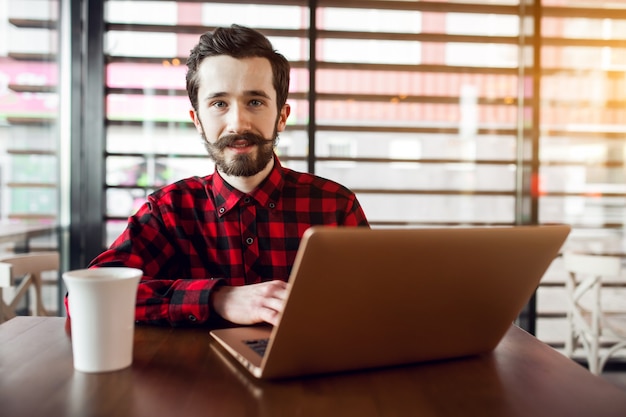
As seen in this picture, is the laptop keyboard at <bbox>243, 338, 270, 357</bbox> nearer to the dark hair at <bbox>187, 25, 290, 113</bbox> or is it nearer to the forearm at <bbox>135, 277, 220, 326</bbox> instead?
the forearm at <bbox>135, 277, 220, 326</bbox>

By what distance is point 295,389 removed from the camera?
65 cm

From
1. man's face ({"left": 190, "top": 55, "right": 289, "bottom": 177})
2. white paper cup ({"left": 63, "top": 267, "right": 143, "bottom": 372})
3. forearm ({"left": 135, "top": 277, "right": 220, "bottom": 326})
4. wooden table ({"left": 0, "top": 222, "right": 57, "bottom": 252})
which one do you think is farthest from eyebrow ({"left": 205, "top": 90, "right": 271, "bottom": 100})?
wooden table ({"left": 0, "top": 222, "right": 57, "bottom": 252})

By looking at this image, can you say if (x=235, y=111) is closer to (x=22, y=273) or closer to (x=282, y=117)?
(x=282, y=117)

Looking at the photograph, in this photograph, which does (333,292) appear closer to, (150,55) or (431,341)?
(431,341)

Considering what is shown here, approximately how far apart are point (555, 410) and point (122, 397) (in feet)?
1.61

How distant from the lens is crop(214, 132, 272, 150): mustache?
1262mm

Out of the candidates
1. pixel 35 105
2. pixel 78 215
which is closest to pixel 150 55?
pixel 35 105

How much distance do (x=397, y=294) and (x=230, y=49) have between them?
0.86 metres

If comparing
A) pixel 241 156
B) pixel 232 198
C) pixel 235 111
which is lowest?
pixel 232 198

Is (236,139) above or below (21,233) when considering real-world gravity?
above

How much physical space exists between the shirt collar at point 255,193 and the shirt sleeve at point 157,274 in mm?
153

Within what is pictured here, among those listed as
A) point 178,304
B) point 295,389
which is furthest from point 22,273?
point 295,389

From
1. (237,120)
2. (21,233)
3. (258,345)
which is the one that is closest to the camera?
(258,345)

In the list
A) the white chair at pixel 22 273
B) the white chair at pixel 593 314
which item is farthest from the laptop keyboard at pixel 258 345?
the white chair at pixel 593 314
